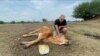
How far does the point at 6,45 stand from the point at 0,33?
2496mm

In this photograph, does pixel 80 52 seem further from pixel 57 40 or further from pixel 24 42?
pixel 24 42

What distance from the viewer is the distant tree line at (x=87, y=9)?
2953cm

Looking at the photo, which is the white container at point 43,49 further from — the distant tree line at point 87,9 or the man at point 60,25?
the distant tree line at point 87,9

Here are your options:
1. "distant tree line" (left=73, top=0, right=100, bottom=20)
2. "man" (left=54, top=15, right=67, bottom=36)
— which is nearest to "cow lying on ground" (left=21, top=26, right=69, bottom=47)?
"man" (left=54, top=15, right=67, bottom=36)

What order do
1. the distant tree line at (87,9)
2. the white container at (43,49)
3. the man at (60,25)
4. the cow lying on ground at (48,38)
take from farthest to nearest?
the distant tree line at (87,9), the man at (60,25), the cow lying on ground at (48,38), the white container at (43,49)

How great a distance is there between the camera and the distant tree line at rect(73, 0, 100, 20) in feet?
96.9

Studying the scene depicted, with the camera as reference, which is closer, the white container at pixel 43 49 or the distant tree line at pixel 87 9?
the white container at pixel 43 49

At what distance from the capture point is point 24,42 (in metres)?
13.9

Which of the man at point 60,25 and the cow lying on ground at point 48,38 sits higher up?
the man at point 60,25

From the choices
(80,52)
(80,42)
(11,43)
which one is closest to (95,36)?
(80,42)

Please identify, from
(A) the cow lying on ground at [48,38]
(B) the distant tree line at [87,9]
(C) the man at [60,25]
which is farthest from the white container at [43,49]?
(B) the distant tree line at [87,9]

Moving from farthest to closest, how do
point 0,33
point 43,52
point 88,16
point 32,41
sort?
point 88,16, point 0,33, point 32,41, point 43,52

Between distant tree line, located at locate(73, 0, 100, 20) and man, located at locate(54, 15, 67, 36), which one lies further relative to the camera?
distant tree line, located at locate(73, 0, 100, 20)

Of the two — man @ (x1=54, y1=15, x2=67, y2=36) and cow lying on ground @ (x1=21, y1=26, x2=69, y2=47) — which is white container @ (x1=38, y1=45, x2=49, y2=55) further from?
man @ (x1=54, y1=15, x2=67, y2=36)
